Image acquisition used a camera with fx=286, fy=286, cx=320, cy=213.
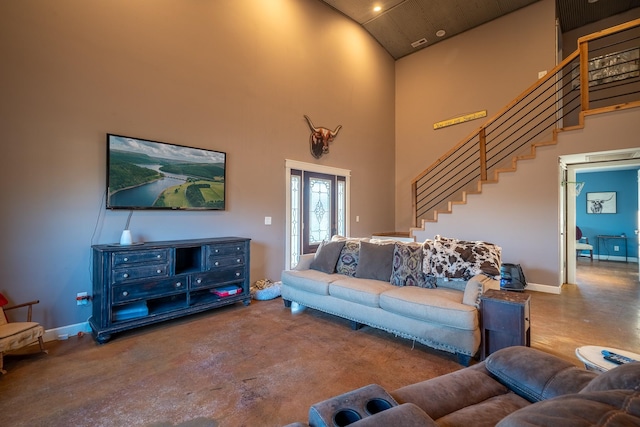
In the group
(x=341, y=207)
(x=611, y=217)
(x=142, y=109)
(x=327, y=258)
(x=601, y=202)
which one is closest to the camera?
(x=142, y=109)

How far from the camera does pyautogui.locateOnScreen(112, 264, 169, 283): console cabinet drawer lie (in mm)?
2777

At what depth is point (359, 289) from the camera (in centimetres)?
299

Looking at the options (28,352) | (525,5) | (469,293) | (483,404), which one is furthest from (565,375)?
(525,5)

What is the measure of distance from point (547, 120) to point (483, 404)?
5.96 meters

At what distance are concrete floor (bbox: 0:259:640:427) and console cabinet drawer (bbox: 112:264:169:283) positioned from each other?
59 centimetres

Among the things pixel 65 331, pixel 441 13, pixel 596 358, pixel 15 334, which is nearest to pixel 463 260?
pixel 596 358

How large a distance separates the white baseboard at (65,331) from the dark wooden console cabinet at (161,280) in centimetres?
12

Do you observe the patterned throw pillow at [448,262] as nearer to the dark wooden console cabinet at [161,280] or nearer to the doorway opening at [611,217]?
the dark wooden console cabinet at [161,280]

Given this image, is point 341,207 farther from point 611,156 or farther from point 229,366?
point 611,156

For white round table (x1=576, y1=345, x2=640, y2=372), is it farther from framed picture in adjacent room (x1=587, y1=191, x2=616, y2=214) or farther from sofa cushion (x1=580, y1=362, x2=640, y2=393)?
framed picture in adjacent room (x1=587, y1=191, x2=616, y2=214)

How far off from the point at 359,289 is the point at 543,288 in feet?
11.4

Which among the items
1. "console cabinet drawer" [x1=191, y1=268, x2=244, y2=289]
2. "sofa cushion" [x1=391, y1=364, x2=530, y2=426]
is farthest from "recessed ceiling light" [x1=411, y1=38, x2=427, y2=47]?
"sofa cushion" [x1=391, y1=364, x2=530, y2=426]

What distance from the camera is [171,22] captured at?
3566 mm

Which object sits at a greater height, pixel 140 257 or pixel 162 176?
pixel 162 176
